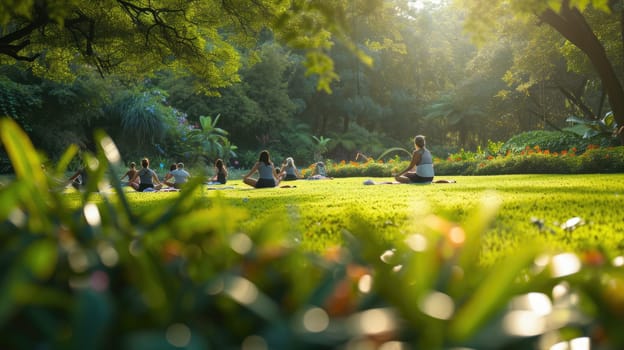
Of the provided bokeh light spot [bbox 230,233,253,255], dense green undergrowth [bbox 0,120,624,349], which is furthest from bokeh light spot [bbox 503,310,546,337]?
bokeh light spot [bbox 230,233,253,255]

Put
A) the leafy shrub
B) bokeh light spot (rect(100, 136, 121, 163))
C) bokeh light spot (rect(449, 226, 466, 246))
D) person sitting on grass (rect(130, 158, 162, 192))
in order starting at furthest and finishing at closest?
the leafy shrub < person sitting on grass (rect(130, 158, 162, 192)) < bokeh light spot (rect(100, 136, 121, 163)) < bokeh light spot (rect(449, 226, 466, 246))

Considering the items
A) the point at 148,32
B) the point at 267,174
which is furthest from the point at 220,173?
the point at 148,32

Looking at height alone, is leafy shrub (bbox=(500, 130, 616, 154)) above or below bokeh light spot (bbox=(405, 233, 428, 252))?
above

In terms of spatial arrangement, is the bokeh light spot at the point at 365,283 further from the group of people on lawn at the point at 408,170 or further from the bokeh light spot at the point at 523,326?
the group of people on lawn at the point at 408,170

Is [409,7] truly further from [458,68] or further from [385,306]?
[458,68]

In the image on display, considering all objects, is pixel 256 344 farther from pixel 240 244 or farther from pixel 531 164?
pixel 531 164

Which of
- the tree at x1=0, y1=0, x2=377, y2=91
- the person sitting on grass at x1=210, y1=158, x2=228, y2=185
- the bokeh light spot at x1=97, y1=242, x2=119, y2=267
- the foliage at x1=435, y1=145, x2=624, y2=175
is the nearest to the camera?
the bokeh light spot at x1=97, y1=242, x2=119, y2=267

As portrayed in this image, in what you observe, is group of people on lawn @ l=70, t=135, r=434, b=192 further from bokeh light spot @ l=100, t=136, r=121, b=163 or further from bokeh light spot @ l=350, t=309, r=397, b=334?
bokeh light spot @ l=350, t=309, r=397, b=334

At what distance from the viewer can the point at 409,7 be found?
6.78m

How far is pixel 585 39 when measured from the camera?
15.8 meters

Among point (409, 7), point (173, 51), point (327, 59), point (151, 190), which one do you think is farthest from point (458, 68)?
point (327, 59)

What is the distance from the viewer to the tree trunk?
15234mm

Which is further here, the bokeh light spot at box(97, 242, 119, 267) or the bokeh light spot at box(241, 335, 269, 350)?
the bokeh light spot at box(97, 242, 119, 267)

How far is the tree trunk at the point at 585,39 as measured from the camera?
15234mm
